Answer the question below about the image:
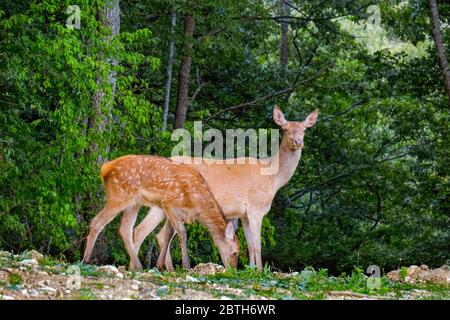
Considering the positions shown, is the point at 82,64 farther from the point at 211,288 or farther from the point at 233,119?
the point at 233,119

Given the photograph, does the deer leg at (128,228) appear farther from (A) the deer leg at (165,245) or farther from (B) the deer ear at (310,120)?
(B) the deer ear at (310,120)

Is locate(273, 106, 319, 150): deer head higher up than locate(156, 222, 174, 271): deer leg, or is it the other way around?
locate(273, 106, 319, 150): deer head

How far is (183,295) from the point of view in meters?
8.52

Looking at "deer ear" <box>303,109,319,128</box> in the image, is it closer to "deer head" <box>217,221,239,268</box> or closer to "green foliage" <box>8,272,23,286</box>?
"deer head" <box>217,221,239,268</box>

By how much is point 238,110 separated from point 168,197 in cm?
1145

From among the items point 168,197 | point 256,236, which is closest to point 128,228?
point 168,197

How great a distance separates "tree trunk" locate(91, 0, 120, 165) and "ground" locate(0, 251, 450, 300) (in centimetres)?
408

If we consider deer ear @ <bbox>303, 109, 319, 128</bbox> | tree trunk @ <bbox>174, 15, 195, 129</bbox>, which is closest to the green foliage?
deer ear @ <bbox>303, 109, 319, 128</bbox>

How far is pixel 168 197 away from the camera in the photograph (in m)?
12.6

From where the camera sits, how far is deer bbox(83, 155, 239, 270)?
1255cm

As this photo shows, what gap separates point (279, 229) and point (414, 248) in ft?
13.5

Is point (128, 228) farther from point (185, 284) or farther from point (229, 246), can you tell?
point (185, 284)

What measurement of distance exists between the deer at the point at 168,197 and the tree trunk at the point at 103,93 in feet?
8.51
